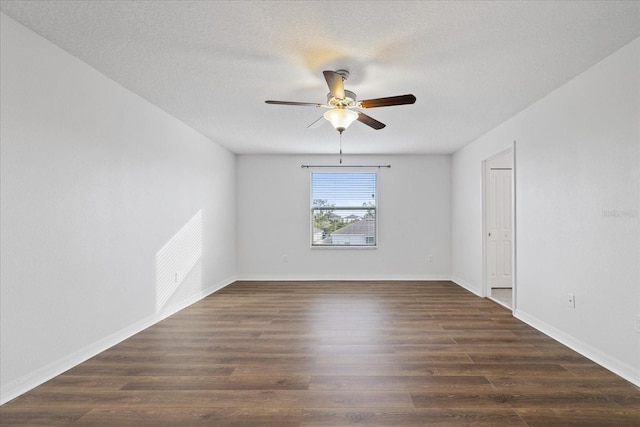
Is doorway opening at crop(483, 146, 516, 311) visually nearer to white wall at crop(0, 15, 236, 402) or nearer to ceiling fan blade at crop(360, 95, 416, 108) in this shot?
ceiling fan blade at crop(360, 95, 416, 108)

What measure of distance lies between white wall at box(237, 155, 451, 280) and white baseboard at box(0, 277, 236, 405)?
7.97 feet

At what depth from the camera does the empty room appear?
200cm

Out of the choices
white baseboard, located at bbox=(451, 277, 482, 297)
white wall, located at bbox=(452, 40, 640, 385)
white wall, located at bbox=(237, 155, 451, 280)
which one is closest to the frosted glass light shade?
white wall, located at bbox=(452, 40, 640, 385)

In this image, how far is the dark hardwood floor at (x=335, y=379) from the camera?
1870mm

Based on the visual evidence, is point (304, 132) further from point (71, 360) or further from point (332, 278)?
point (71, 360)

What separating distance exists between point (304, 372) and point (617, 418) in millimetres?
1850

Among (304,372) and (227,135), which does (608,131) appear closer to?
(304,372)

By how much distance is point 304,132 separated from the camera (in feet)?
15.1

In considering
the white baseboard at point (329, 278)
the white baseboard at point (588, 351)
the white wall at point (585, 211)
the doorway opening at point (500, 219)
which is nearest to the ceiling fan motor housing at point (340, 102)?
the white wall at point (585, 211)

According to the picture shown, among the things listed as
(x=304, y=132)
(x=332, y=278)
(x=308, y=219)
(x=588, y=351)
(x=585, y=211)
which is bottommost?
(x=332, y=278)

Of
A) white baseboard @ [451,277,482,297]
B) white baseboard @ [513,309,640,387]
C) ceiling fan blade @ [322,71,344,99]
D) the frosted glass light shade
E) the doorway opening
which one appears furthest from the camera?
the doorway opening

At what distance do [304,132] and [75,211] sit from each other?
2874mm

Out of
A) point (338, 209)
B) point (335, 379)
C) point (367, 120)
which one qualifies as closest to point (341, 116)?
point (367, 120)

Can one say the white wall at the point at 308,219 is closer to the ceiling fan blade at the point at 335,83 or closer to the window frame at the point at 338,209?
the window frame at the point at 338,209
